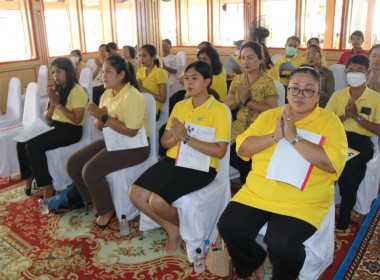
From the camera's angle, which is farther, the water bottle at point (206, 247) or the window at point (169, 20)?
the window at point (169, 20)

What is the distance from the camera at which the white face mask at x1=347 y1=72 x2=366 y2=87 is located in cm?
262

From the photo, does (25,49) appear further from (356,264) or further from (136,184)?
(356,264)

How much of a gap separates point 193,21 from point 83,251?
8743 millimetres

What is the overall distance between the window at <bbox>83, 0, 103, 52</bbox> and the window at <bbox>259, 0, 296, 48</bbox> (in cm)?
455

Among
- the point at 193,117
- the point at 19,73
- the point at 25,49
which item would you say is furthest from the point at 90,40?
the point at 193,117

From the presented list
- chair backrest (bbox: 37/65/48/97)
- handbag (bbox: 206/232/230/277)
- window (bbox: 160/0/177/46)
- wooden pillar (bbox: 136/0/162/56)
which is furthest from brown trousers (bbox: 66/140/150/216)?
window (bbox: 160/0/177/46)

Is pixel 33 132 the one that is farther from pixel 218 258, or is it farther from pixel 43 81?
pixel 43 81

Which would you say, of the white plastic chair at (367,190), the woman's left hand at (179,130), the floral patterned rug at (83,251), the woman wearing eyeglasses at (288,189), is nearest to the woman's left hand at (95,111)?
the woman's left hand at (179,130)

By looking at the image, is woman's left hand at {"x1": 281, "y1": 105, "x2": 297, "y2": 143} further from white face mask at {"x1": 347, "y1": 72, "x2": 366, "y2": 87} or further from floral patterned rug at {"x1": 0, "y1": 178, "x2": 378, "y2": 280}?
white face mask at {"x1": 347, "y1": 72, "x2": 366, "y2": 87}

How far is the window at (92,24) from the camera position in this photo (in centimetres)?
949

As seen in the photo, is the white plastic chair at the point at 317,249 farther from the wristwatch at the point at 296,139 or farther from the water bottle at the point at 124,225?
the water bottle at the point at 124,225

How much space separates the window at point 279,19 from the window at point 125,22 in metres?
4.03

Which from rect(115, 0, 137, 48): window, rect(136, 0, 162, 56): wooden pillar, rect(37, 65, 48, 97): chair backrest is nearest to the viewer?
rect(37, 65, 48, 97): chair backrest

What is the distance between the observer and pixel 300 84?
5.87ft
